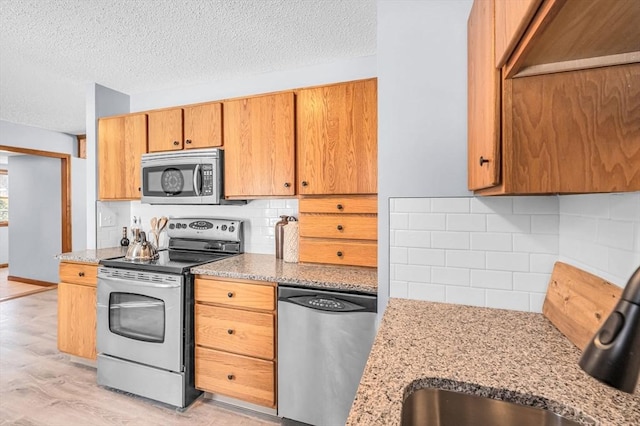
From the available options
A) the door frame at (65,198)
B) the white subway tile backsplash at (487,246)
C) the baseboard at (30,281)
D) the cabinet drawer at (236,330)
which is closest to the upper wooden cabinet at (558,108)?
the white subway tile backsplash at (487,246)

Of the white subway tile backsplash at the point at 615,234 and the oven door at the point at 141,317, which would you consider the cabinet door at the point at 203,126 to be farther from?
the white subway tile backsplash at the point at 615,234

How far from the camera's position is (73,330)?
8.39ft

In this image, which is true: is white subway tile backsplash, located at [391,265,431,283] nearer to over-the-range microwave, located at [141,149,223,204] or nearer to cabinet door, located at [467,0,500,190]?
cabinet door, located at [467,0,500,190]

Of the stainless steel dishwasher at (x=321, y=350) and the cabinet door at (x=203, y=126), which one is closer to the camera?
the stainless steel dishwasher at (x=321, y=350)

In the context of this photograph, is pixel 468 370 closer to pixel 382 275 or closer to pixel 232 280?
pixel 382 275

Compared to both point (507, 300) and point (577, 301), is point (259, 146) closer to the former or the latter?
point (507, 300)

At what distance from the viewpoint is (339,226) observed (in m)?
2.06

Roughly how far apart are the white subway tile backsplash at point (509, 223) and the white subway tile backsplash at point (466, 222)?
3 cm

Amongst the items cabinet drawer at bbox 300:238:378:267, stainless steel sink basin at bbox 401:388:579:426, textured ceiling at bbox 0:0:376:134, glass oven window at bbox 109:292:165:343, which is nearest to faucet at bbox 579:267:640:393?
stainless steel sink basin at bbox 401:388:579:426

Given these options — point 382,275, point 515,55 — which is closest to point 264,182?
point 382,275

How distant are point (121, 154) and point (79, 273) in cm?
105

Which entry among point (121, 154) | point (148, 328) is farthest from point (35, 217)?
point (148, 328)

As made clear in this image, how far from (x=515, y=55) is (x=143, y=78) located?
291 centimetres

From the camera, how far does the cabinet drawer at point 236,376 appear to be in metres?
1.93
